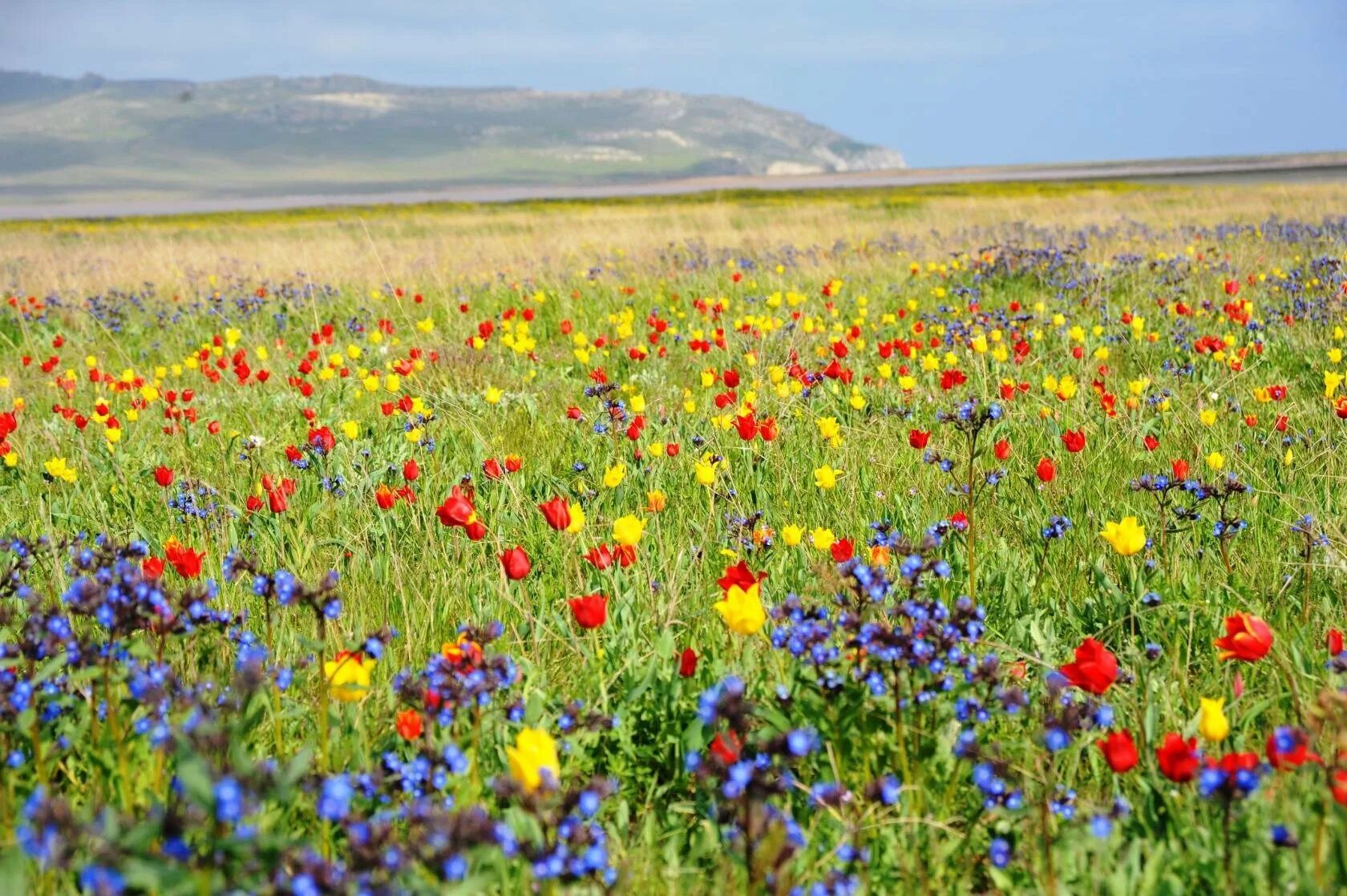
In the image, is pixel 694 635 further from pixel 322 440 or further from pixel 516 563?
pixel 322 440

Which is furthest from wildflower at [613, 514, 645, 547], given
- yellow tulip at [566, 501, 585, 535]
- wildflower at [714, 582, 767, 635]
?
wildflower at [714, 582, 767, 635]

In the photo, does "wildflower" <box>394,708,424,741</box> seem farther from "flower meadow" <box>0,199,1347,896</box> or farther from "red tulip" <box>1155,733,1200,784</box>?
"red tulip" <box>1155,733,1200,784</box>

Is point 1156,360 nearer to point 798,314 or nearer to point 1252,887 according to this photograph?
point 798,314

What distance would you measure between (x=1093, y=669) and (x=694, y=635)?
101 cm

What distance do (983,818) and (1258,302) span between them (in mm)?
6387

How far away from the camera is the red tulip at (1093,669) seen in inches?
70.9

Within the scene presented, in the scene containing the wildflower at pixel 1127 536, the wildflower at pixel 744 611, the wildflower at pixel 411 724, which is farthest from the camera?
the wildflower at pixel 1127 536

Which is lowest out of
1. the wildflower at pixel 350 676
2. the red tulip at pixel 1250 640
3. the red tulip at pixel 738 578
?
the wildflower at pixel 350 676

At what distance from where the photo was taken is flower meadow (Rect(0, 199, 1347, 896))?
1.56 m

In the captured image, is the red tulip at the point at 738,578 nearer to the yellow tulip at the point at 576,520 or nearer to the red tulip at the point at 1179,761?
the yellow tulip at the point at 576,520

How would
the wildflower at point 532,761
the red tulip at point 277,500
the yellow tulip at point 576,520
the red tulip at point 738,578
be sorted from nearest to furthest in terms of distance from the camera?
the wildflower at point 532,761
the red tulip at point 738,578
the yellow tulip at point 576,520
the red tulip at point 277,500

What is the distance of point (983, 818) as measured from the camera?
1835 millimetres

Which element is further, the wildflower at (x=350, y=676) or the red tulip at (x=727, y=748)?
the wildflower at (x=350, y=676)

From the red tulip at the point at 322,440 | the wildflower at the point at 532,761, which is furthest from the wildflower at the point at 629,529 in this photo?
the red tulip at the point at 322,440
